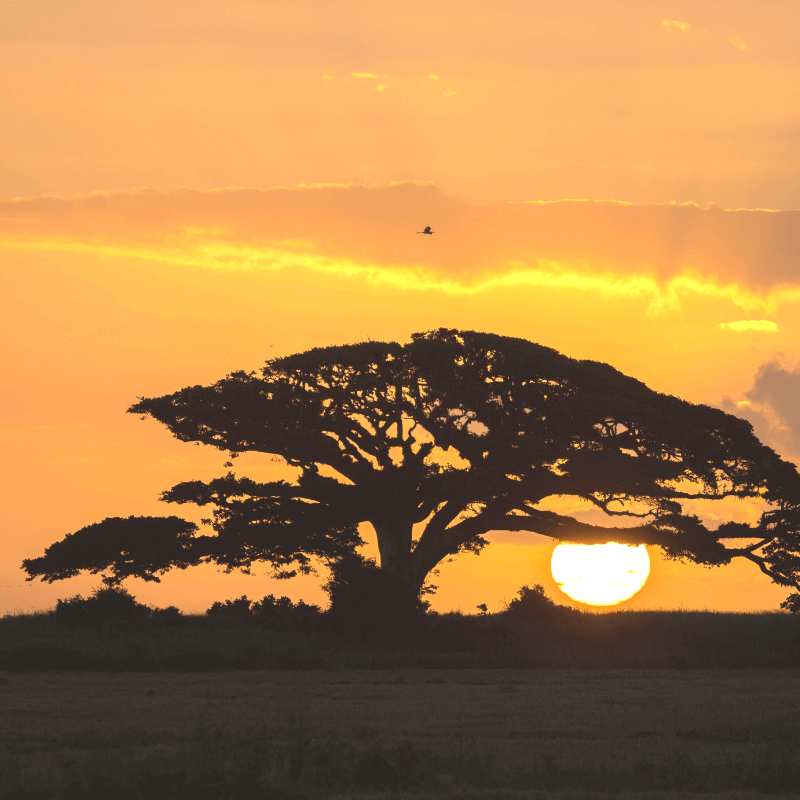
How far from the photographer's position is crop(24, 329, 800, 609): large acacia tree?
39906mm

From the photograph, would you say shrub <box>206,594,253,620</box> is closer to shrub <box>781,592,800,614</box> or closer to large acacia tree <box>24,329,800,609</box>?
large acacia tree <box>24,329,800,609</box>

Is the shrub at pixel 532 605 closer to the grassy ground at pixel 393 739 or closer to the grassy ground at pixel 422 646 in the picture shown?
the grassy ground at pixel 422 646

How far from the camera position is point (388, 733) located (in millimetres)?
19406

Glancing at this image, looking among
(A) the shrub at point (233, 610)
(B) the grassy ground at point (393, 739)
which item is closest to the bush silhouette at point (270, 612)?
(A) the shrub at point (233, 610)

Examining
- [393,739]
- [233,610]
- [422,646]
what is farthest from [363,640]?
[393,739]

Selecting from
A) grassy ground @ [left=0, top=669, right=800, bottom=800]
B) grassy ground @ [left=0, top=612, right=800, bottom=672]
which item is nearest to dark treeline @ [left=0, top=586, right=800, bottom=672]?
grassy ground @ [left=0, top=612, right=800, bottom=672]

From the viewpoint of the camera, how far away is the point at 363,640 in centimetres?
3788

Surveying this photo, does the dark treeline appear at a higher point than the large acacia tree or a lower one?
lower

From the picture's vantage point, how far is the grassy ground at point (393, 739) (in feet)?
50.1

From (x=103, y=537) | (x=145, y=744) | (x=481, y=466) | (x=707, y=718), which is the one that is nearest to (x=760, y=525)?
(x=481, y=466)

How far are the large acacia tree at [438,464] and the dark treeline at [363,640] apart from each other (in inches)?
83.2

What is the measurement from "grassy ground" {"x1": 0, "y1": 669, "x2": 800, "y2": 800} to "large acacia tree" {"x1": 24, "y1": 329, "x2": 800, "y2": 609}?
11589 mm

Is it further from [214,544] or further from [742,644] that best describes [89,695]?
[742,644]

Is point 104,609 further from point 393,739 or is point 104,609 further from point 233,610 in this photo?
point 393,739
